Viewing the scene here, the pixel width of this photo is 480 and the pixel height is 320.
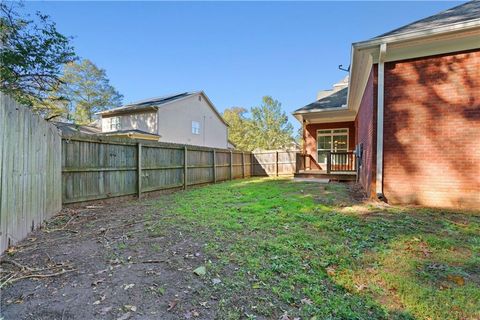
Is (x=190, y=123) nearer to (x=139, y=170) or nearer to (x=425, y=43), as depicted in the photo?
(x=139, y=170)

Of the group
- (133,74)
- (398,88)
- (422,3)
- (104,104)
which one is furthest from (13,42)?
(104,104)

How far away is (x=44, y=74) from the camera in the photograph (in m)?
8.47

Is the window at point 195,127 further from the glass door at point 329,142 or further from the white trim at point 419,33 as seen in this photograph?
the white trim at point 419,33

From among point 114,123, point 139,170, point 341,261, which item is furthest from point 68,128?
point 341,261

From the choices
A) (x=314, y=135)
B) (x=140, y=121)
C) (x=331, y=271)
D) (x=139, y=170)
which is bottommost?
(x=331, y=271)

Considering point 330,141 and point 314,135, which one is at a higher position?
point 314,135

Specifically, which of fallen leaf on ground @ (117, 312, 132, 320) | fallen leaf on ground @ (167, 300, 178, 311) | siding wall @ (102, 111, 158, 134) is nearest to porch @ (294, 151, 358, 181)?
fallen leaf on ground @ (167, 300, 178, 311)

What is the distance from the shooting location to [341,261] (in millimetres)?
2969

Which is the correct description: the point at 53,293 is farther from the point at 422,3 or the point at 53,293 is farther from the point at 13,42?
the point at 422,3

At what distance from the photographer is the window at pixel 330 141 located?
1430cm

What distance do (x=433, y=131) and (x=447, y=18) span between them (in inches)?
102

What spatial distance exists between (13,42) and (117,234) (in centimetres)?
838

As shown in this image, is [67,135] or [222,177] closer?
[67,135]

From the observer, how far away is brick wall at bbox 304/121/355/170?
555 inches
